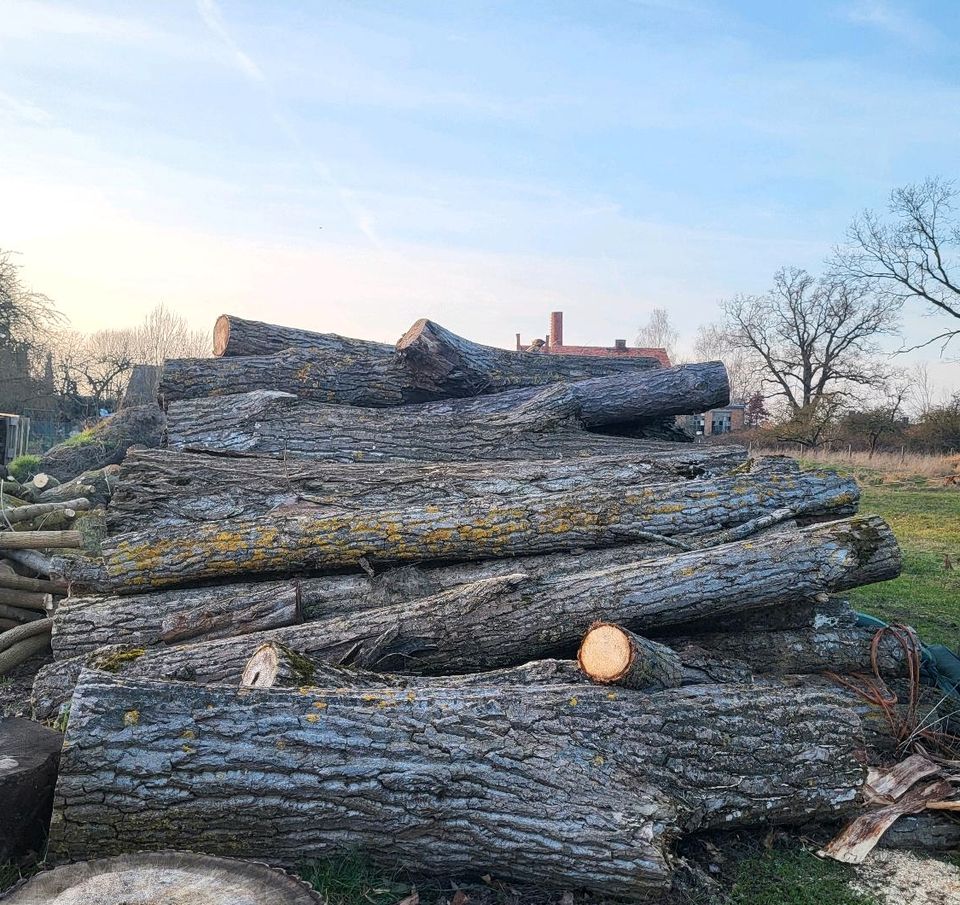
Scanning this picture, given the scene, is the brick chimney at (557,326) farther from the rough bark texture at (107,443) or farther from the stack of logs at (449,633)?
the stack of logs at (449,633)

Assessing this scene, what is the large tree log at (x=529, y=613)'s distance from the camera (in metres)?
4.23

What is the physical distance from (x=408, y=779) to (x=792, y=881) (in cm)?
188

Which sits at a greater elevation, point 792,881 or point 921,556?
point 921,556

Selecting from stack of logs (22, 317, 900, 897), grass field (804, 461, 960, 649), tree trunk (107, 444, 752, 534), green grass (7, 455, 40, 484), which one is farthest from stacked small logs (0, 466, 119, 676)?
grass field (804, 461, 960, 649)

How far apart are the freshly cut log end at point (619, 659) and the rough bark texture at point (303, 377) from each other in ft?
13.6

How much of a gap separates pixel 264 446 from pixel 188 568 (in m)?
1.63

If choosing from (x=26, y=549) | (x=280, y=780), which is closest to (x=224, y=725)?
(x=280, y=780)

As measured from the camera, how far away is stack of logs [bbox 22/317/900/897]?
3064 mm

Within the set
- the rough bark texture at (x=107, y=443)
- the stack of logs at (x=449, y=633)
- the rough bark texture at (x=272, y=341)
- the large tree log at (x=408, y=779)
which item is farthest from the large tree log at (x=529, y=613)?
the rough bark texture at (x=107, y=443)

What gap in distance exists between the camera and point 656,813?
329 cm

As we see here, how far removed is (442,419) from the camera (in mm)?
6922

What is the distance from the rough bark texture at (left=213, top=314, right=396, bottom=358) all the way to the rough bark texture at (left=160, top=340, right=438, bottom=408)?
0.28ft

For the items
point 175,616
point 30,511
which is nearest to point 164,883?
point 175,616

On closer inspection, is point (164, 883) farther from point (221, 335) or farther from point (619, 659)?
point (221, 335)
